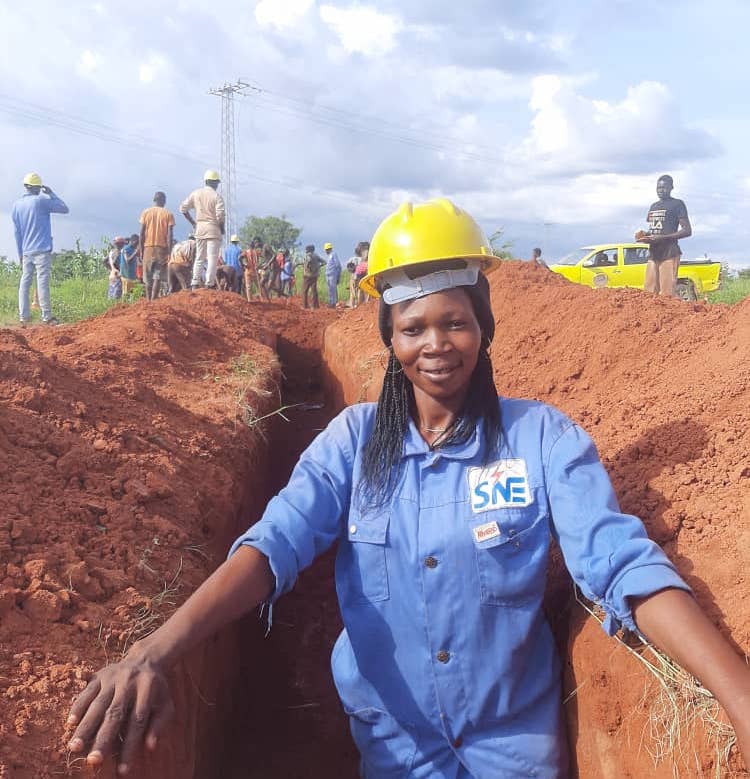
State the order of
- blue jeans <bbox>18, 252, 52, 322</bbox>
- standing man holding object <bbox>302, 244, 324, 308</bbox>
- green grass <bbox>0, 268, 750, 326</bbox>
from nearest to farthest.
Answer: blue jeans <bbox>18, 252, 52, 322</bbox>, green grass <bbox>0, 268, 750, 326</bbox>, standing man holding object <bbox>302, 244, 324, 308</bbox>

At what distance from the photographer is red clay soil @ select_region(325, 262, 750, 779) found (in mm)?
1910

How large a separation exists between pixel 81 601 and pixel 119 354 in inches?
135

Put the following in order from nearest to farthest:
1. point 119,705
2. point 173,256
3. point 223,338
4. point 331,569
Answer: point 119,705 < point 331,569 < point 223,338 < point 173,256

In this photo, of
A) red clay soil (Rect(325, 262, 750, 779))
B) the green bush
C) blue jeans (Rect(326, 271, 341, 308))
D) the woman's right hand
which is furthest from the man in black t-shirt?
blue jeans (Rect(326, 271, 341, 308))

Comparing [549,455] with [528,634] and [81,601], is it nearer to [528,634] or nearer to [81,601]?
[528,634]

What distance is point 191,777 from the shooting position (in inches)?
98.8

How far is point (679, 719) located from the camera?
5.70ft

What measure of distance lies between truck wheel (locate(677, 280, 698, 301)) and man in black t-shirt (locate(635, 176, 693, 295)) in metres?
4.73

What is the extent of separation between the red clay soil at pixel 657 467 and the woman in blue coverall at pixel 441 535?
0.52 ft

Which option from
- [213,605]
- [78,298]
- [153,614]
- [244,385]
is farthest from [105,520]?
[78,298]

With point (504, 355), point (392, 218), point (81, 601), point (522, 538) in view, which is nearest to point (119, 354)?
point (504, 355)

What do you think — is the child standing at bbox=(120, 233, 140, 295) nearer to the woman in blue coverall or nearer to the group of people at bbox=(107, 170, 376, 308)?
the group of people at bbox=(107, 170, 376, 308)

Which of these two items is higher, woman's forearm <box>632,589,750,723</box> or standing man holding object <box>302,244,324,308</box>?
standing man holding object <box>302,244,324,308</box>

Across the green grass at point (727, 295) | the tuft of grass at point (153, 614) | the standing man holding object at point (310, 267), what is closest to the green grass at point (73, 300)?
the standing man holding object at point (310, 267)
